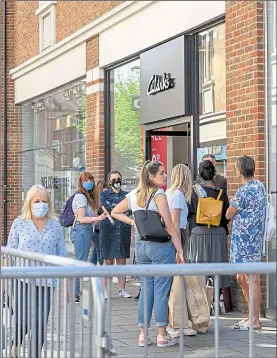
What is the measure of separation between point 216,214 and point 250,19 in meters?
2.26

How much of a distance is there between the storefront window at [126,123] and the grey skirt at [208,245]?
14.2 feet

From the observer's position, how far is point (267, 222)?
8805 millimetres

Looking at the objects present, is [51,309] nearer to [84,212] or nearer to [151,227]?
→ [151,227]

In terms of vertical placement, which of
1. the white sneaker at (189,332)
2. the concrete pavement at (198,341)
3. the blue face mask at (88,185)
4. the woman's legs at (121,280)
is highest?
the blue face mask at (88,185)

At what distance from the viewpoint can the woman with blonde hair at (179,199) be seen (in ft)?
27.6

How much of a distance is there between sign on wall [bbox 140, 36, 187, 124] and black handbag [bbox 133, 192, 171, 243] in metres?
3.96

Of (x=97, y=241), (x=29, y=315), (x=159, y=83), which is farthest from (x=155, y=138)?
(x=29, y=315)

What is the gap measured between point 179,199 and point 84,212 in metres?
2.72

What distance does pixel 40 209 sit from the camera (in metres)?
6.94

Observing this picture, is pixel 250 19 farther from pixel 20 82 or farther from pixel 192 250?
pixel 20 82

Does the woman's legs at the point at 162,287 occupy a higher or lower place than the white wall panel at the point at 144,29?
lower

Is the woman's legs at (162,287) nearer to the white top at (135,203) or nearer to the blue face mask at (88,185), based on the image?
the white top at (135,203)

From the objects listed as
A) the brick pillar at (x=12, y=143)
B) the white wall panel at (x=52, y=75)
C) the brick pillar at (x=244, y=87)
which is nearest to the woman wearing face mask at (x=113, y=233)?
the brick pillar at (x=244, y=87)

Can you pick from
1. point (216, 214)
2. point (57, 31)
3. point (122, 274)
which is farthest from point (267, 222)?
point (57, 31)
